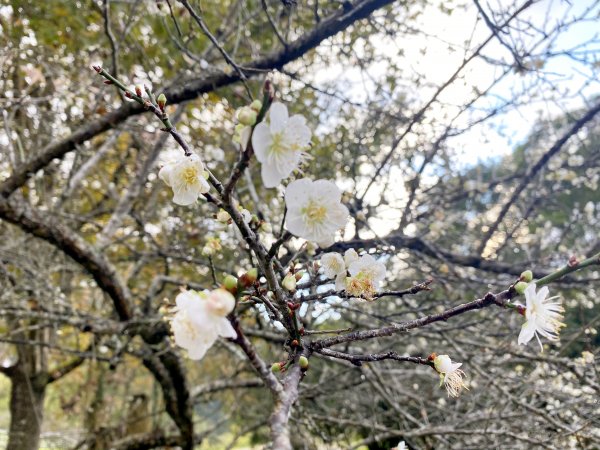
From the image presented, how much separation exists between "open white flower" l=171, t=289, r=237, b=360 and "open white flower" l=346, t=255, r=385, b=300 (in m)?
0.37

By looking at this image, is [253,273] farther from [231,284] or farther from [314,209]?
[314,209]

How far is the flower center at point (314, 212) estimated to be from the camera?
2.97 feet

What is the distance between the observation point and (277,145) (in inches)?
31.7

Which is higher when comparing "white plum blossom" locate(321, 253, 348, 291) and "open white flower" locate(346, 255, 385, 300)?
"white plum blossom" locate(321, 253, 348, 291)

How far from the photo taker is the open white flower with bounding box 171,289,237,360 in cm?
75

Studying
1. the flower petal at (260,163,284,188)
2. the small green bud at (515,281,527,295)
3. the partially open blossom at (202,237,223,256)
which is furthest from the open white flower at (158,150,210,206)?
the small green bud at (515,281,527,295)

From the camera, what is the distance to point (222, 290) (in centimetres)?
76

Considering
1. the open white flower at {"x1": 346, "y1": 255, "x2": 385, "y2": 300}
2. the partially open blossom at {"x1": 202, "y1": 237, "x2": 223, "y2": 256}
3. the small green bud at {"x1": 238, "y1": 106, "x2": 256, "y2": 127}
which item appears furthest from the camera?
the partially open blossom at {"x1": 202, "y1": 237, "x2": 223, "y2": 256}

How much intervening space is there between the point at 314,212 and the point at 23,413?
590 cm

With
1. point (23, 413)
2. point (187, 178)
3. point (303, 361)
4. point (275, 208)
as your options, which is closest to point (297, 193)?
point (187, 178)

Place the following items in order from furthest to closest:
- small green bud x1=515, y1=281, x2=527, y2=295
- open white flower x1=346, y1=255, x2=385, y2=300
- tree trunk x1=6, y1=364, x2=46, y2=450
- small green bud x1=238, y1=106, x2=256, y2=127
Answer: tree trunk x1=6, y1=364, x2=46, y2=450
open white flower x1=346, y1=255, x2=385, y2=300
small green bud x1=515, y1=281, x2=527, y2=295
small green bud x1=238, y1=106, x2=256, y2=127

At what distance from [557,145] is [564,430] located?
1.85m

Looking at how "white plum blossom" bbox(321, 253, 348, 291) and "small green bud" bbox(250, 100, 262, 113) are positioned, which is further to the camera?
"white plum blossom" bbox(321, 253, 348, 291)

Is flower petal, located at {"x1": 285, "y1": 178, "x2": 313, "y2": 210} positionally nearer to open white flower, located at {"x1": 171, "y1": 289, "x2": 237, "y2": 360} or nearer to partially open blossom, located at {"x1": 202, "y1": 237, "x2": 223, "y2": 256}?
open white flower, located at {"x1": 171, "y1": 289, "x2": 237, "y2": 360}
